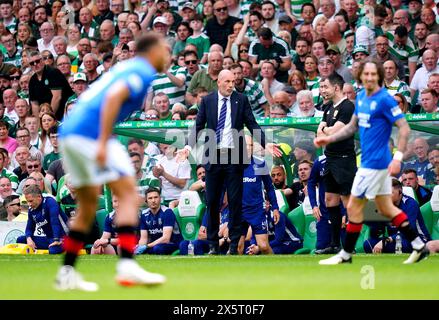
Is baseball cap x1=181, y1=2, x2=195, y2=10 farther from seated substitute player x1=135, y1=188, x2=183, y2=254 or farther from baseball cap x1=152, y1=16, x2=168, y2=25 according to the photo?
seated substitute player x1=135, y1=188, x2=183, y2=254

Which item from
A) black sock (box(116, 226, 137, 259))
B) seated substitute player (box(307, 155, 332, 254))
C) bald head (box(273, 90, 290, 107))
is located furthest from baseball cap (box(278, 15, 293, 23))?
black sock (box(116, 226, 137, 259))

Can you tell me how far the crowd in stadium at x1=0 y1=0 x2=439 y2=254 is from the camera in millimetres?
17469

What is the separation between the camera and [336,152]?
15828 millimetres

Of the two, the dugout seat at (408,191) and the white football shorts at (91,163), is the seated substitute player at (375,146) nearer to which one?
the dugout seat at (408,191)

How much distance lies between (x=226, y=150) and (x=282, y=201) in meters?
1.77

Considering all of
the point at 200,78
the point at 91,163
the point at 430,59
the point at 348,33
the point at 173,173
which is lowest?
the point at 173,173

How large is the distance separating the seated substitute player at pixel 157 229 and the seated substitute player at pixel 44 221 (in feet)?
4.31

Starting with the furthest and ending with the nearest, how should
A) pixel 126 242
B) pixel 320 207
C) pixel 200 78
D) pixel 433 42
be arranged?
1. pixel 200 78
2. pixel 433 42
3. pixel 320 207
4. pixel 126 242

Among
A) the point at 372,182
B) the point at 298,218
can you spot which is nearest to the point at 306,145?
the point at 298,218

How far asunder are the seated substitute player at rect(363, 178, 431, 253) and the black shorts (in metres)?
0.79

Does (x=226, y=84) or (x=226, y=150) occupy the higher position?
(x=226, y=84)

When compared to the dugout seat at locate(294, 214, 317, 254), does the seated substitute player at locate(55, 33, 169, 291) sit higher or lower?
higher

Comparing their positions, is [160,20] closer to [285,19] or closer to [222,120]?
[285,19]
